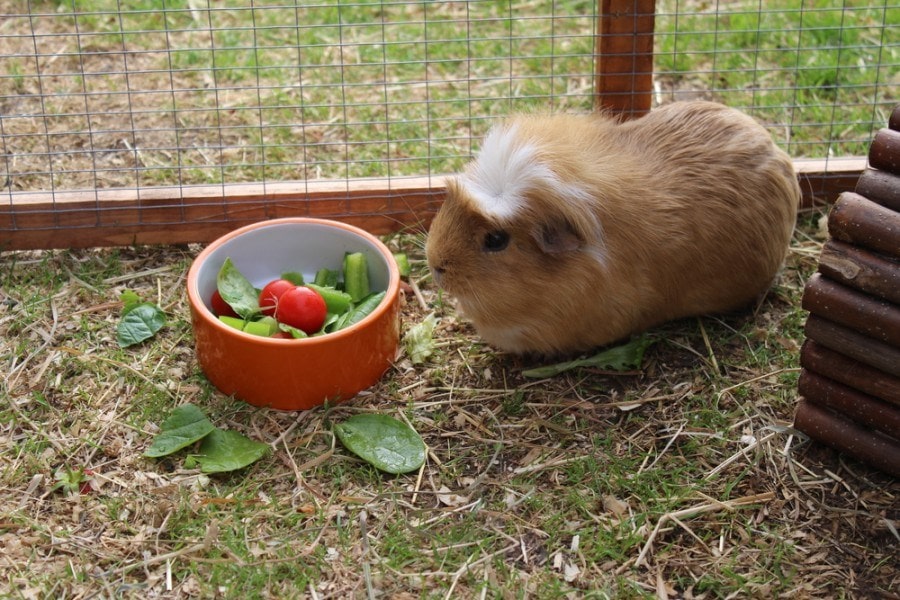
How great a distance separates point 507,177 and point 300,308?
2.19 feet

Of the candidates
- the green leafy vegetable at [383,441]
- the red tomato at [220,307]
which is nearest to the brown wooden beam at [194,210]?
the red tomato at [220,307]

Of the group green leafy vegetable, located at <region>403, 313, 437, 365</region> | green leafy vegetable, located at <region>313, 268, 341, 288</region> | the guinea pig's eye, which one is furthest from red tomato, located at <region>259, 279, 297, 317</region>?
the guinea pig's eye

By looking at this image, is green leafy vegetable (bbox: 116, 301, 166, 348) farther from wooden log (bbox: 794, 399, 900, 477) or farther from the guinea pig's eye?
wooden log (bbox: 794, 399, 900, 477)

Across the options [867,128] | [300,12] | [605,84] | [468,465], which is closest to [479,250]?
Answer: [468,465]

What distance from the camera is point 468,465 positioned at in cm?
258

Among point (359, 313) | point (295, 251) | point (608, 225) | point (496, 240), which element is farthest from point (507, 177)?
point (295, 251)

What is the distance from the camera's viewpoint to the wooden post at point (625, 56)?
322 cm

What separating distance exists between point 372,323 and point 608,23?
1.33m

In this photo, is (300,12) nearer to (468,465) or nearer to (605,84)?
(605,84)

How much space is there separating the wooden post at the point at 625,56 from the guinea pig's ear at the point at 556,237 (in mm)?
712

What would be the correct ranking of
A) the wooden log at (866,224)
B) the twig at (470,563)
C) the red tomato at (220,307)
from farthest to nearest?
the red tomato at (220,307) → the wooden log at (866,224) → the twig at (470,563)

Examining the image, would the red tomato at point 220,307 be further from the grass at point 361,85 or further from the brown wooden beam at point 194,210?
the grass at point 361,85

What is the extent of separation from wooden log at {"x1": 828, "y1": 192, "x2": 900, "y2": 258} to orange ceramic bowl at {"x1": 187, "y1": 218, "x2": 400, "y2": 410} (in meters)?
1.16

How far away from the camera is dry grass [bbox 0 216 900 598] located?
7.30 ft
